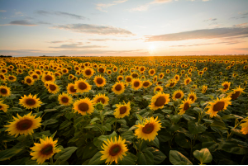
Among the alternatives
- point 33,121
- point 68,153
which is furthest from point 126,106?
point 33,121

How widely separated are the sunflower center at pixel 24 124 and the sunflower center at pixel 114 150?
66.6 inches

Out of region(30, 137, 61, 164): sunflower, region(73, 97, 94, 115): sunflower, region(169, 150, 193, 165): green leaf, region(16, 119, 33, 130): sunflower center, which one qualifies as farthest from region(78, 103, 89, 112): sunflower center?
region(169, 150, 193, 165): green leaf

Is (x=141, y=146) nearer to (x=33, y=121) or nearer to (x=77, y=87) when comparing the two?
(x=33, y=121)

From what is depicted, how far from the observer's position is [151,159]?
1.79 m

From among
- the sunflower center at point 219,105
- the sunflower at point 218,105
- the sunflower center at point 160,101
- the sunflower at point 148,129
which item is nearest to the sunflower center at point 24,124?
the sunflower at point 148,129

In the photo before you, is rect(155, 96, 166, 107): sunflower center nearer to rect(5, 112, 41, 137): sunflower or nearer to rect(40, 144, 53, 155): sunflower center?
rect(40, 144, 53, 155): sunflower center

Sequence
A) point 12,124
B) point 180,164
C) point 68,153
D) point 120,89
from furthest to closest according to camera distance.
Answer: point 120,89
point 12,124
point 68,153
point 180,164

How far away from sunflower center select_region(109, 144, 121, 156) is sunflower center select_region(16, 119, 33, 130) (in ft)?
5.55

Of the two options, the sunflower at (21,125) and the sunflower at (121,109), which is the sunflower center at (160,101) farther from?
the sunflower at (21,125)

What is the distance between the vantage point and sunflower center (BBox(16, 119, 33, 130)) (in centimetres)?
208

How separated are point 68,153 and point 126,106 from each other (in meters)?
1.41

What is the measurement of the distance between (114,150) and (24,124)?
1778mm

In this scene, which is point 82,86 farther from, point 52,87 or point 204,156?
point 204,156

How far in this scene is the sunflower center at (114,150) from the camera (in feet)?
5.03
